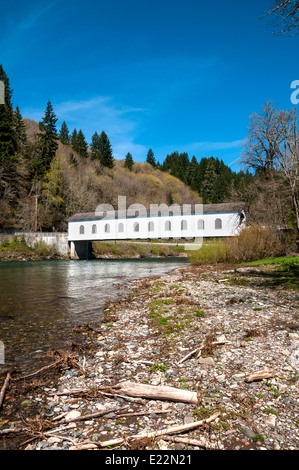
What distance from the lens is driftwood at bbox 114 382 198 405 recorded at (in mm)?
2910

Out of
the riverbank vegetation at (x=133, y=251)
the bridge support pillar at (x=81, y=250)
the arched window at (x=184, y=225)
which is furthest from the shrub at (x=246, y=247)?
the riverbank vegetation at (x=133, y=251)

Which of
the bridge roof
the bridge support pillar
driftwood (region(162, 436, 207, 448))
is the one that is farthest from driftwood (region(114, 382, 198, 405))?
the bridge support pillar

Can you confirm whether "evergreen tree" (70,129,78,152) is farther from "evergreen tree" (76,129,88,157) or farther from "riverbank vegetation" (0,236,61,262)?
"riverbank vegetation" (0,236,61,262)

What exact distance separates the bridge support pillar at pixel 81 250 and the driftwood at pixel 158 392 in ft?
114

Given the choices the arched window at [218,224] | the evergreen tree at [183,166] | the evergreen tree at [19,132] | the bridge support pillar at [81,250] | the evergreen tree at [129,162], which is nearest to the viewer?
the arched window at [218,224]

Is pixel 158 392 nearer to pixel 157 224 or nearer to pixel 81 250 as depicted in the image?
pixel 157 224

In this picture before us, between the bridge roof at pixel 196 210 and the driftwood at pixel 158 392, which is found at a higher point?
the bridge roof at pixel 196 210

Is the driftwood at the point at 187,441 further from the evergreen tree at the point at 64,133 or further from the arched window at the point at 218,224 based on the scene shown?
the evergreen tree at the point at 64,133

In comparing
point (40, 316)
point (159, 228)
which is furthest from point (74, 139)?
point (40, 316)

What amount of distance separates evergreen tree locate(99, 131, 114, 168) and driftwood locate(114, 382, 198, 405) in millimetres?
66491

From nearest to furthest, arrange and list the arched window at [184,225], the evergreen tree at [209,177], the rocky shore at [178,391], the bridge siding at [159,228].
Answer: the rocky shore at [178,391]
the bridge siding at [159,228]
the arched window at [184,225]
the evergreen tree at [209,177]

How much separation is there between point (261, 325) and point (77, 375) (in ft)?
11.0

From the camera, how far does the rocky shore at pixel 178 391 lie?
7.97 feet
